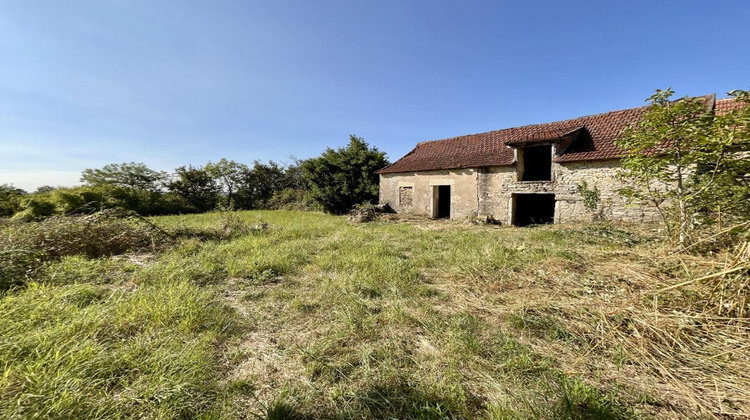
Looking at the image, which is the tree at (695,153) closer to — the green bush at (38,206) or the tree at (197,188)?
the green bush at (38,206)

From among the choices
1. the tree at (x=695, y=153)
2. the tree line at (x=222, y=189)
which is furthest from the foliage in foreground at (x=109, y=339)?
the tree line at (x=222, y=189)

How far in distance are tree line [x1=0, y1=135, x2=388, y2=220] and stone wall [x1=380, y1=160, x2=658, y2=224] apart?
3.05 meters

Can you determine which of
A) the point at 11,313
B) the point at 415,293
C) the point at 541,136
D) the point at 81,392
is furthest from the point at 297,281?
the point at 541,136

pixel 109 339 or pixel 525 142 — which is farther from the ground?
pixel 525 142

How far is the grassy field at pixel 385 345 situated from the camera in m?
1.63

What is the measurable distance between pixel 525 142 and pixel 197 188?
79.8ft

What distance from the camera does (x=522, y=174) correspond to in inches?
413

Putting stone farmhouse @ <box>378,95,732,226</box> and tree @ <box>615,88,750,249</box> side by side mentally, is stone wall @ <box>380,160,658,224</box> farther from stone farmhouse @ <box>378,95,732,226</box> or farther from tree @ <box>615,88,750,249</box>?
tree @ <box>615,88,750,249</box>

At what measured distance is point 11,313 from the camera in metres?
2.51

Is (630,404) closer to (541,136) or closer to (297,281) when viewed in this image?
(297,281)

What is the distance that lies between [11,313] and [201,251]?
307cm

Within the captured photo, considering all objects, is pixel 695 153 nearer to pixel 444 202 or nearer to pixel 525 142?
pixel 525 142

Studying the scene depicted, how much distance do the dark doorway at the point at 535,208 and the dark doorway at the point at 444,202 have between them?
342 centimetres

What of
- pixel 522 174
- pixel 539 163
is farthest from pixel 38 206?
pixel 539 163
